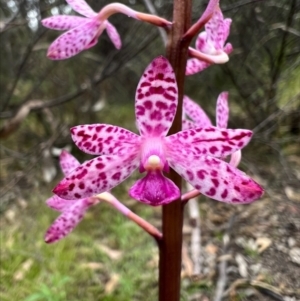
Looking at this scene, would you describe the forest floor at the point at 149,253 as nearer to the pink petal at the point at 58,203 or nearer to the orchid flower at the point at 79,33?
the pink petal at the point at 58,203

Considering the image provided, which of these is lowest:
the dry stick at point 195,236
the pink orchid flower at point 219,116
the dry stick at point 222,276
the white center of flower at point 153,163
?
the dry stick at point 195,236

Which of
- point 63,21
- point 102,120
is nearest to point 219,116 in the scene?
point 63,21

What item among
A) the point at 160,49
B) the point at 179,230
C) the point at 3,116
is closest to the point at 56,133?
the point at 3,116

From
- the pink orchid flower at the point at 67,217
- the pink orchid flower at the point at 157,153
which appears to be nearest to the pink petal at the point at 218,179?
the pink orchid flower at the point at 157,153

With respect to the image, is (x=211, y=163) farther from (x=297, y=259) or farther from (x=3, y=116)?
(x=3, y=116)

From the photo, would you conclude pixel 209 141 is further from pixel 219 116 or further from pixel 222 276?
pixel 222 276

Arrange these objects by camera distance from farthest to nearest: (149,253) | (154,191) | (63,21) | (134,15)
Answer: (149,253), (63,21), (134,15), (154,191)

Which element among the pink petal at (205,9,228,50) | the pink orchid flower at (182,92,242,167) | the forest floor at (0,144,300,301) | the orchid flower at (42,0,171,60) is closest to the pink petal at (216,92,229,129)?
the pink orchid flower at (182,92,242,167)
